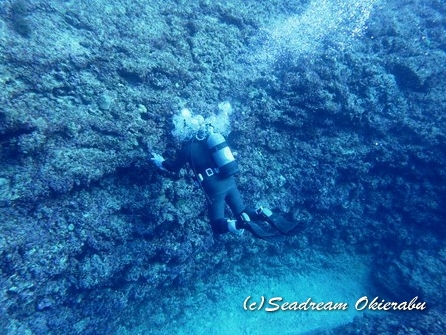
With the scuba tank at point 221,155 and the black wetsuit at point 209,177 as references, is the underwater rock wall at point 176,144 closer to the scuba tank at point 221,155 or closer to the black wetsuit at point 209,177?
the black wetsuit at point 209,177

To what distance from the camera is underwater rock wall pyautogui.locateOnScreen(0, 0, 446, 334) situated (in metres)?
3.92

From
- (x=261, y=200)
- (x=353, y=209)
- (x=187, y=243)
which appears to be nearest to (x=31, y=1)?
(x=187, y=243)

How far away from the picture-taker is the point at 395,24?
734 centimetres

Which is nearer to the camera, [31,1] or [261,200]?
[31,1]

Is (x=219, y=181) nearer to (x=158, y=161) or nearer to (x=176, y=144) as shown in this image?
(x=158, y=161)

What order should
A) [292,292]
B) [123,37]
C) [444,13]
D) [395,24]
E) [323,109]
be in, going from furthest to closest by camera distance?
[444,13] → [395,24] → [292,292] → [323,109] → [123,37]

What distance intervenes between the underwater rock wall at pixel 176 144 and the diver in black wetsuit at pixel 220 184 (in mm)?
754

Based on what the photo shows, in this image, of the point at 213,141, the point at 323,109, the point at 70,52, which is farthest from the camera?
the point at 323,109

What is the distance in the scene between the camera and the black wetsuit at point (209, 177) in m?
4.18

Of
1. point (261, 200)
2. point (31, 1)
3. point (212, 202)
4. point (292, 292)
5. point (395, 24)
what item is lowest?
point (292, 292)

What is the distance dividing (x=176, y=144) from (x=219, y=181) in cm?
118

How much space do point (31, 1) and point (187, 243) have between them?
178 inches

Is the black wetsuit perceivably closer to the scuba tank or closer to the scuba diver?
the scuba diver

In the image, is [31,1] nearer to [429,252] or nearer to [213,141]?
[213,141]
